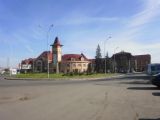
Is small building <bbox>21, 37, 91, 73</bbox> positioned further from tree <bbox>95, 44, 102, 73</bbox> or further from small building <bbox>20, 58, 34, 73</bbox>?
tree <bbox>95, 44, 102, 73</bbox>

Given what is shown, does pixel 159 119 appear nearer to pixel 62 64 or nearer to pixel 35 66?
pixel 62 64

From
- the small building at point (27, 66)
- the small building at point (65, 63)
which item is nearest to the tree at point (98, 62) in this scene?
the small building at point (65, 63)

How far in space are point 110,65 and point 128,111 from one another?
13908 cm

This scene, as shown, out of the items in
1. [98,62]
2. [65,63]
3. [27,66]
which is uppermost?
[98,62]

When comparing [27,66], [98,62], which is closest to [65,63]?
[98,62]

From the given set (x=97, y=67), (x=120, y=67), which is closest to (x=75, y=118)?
(x=97, y=67)

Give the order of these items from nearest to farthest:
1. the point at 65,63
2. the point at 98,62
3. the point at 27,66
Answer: the point at 65,63 < the point at 98,62 < the point at 27,66

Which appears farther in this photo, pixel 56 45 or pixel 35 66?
pixel 35 66

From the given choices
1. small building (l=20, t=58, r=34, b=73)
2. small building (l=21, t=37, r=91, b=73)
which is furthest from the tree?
small building (l=20, t=58, r=34, b=73)

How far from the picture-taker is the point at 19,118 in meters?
10.7

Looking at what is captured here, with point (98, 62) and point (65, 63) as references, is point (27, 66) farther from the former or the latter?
point (98, 62)

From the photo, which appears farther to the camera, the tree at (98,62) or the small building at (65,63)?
the tree at (98,62)

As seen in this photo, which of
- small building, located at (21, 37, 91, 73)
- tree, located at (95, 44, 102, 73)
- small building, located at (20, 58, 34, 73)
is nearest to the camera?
small building, located at (21, 37, 91, 73)

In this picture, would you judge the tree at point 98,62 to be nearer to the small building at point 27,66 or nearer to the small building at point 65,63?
the small building at point 65,63
